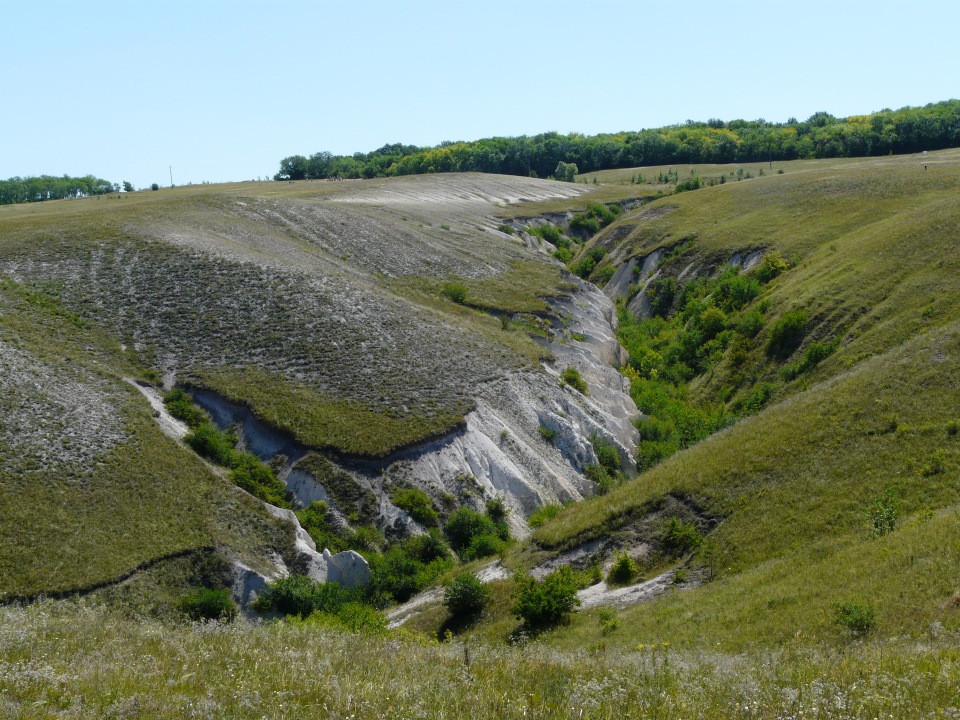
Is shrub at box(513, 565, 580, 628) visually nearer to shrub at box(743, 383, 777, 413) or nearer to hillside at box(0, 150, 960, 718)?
hillside at box(0, 150, 960, 718)

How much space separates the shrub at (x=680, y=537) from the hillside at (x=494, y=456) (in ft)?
0.42

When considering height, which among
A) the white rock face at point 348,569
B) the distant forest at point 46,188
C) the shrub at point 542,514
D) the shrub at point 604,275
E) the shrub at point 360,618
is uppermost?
the distant forest at point 46,188

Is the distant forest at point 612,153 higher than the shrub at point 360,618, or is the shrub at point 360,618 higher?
the distant forest at point 612,153

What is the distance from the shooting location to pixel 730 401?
54281mm

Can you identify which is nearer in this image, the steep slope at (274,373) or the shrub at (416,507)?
the steep slope at (274,373)

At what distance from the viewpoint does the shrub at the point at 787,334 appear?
53844 millimetres

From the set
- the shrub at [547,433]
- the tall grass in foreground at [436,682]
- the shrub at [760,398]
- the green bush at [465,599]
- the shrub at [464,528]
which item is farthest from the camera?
the shrub at [760,398]

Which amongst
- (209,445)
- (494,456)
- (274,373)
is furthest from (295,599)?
(274,373)

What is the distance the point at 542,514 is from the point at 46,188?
15544 cm

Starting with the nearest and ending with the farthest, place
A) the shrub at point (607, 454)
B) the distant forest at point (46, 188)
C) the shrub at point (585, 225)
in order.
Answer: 1. the shrub at point (607, 454)
2. the shrub at point (585, 225)
3. the distant forest at point (46, 188)

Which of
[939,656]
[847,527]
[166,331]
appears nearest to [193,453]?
[166,331]

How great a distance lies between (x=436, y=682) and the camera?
460 inches

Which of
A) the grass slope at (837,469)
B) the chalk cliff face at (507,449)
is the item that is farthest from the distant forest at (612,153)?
the chalk cliff face at (507,449)

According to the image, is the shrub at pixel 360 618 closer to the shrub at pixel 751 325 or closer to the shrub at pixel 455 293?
the shrub at pixel 455 293
